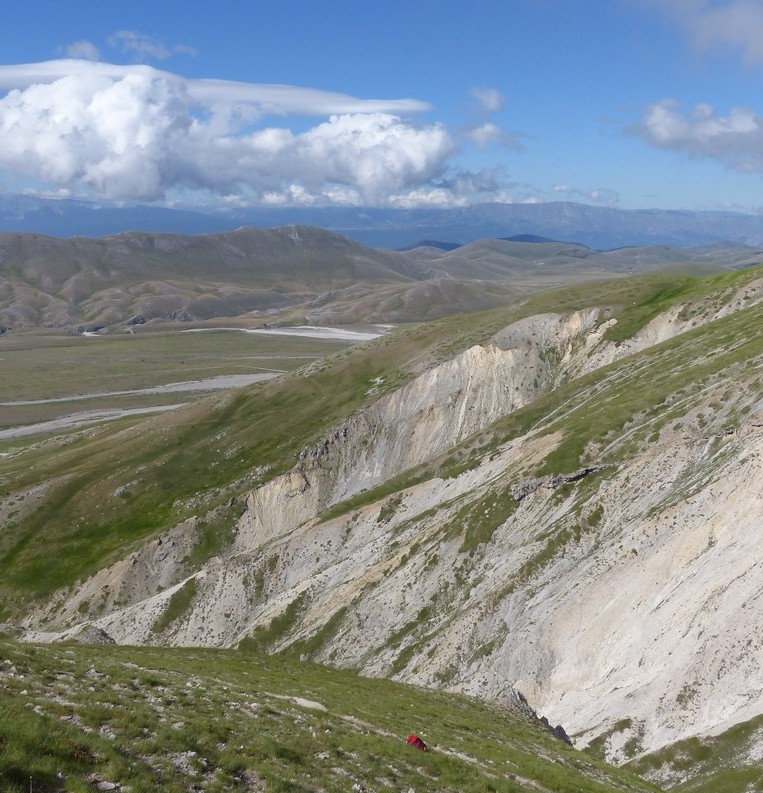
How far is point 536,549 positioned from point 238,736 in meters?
37.5

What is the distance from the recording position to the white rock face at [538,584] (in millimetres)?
38219

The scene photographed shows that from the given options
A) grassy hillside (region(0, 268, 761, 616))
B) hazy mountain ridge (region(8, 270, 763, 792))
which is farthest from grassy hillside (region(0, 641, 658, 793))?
grassy hillside (region(0, 268, 761, 616))

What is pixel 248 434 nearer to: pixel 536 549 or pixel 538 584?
pixel 536 549

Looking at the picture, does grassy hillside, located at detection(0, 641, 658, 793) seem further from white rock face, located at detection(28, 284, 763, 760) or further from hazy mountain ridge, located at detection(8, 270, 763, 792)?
hazy mountain ridge, located at detection(8, 270, 763, 792)

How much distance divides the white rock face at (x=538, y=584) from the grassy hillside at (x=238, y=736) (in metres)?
9.61

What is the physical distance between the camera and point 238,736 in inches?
770

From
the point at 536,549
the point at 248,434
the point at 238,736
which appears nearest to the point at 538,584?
the point at 536,549

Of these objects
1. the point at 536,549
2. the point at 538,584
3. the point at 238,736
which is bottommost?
the point at 538,584

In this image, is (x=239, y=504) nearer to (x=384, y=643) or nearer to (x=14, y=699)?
(x=384, y=643)

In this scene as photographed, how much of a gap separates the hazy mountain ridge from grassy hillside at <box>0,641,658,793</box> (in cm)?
1040

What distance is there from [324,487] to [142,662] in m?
61.5

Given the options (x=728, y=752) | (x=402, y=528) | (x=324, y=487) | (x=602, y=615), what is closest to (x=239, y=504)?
(x=324, y=487)

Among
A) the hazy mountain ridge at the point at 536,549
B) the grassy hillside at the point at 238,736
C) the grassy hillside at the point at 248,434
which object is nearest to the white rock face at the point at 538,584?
the hazy mountain ridge at the point at 536,549

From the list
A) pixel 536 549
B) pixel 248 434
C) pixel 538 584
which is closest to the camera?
pixel 538 584
